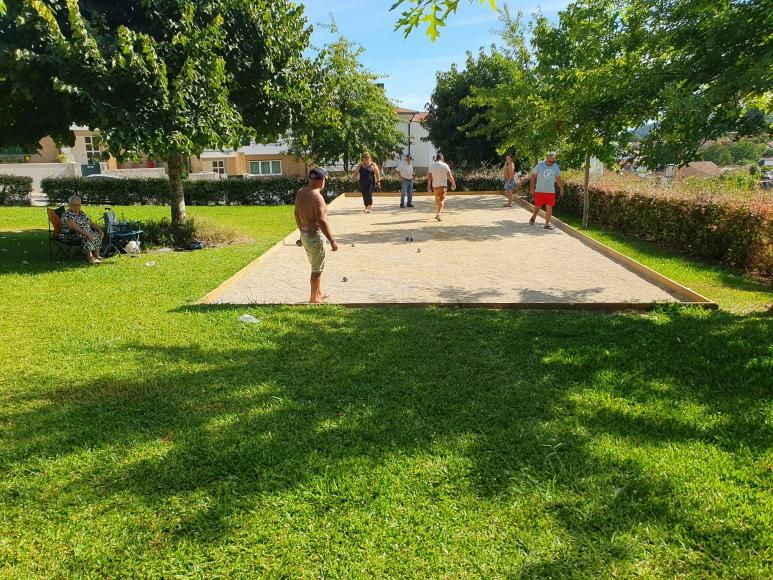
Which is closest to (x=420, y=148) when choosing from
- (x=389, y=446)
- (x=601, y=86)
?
(x=601, y=86)

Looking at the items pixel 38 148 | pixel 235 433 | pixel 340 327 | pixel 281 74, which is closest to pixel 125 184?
pixel 38 148

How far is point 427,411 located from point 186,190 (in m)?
23.8

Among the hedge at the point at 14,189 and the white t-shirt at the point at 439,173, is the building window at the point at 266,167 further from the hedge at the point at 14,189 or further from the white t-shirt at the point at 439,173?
the white t-shirt at the point at 439,173

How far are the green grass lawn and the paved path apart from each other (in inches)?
44.3

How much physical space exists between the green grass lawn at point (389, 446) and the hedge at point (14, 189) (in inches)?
924

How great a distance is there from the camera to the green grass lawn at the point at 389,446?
2.62 meters

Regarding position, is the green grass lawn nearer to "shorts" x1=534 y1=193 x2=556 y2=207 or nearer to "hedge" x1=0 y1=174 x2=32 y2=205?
"shorts" x1=534 y1=193 x2=556 y2=207

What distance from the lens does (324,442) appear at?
3.58 m

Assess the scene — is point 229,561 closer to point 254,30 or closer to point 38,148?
point 254,30

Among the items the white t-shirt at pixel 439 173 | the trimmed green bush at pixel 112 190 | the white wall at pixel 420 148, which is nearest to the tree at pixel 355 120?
the trimmed green bush at pixel 112 190

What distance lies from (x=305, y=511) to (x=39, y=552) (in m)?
1.28

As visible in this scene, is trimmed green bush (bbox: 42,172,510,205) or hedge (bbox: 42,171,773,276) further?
trimmed green bush (bbox: 42,172,510,205)

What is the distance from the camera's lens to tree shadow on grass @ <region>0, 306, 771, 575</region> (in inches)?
121

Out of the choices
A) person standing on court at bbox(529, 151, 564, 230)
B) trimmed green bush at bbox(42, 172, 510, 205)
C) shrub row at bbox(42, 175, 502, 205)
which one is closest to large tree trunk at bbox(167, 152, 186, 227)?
person standing on court at bbox(529, 151, 564, 230)
